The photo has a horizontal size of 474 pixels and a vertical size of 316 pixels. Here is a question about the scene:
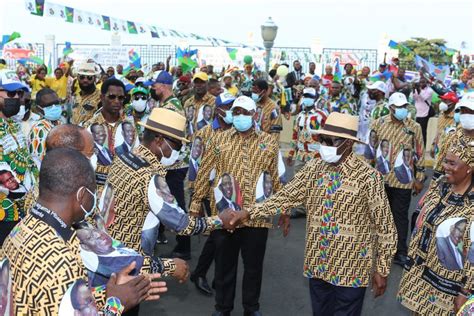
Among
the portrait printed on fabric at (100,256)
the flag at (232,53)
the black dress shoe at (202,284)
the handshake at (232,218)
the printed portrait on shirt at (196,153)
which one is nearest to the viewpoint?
the portrait printed on fabric at (100,256)

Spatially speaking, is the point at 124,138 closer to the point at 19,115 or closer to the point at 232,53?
the point at 19,115

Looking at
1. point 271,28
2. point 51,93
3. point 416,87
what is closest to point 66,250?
point 51,93

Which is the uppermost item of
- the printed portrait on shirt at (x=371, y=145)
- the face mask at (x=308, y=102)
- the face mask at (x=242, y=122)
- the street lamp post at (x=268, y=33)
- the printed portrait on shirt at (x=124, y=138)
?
the street lamp post at (x=268, y=33)

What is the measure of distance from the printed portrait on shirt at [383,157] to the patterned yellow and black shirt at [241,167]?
7.49ft

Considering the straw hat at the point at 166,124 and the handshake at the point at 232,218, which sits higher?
the straw hat at the point at 166,124

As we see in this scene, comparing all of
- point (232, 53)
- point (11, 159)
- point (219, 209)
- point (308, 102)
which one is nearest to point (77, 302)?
point (11, 159)

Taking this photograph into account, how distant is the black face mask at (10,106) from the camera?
551 cm

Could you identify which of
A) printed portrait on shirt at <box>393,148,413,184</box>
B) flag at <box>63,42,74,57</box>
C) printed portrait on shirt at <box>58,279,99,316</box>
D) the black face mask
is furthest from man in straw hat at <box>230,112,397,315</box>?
flag at <box>63,42,74,57</box>

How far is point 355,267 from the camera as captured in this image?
4461mm

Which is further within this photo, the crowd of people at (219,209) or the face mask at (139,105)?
the face mask at (139,105)

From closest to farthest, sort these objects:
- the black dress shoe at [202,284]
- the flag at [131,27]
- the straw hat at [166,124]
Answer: the straw hat at [166,124] < the black dress shoe at [202,284] < the flag at [131,27]

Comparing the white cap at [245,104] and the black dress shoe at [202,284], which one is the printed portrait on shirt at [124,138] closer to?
the white cap at [245,104]

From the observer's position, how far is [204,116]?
9.45 metres

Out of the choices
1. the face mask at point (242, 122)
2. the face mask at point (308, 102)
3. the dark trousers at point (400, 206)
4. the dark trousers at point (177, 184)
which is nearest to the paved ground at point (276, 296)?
the dark trousers at point (177, 184)
